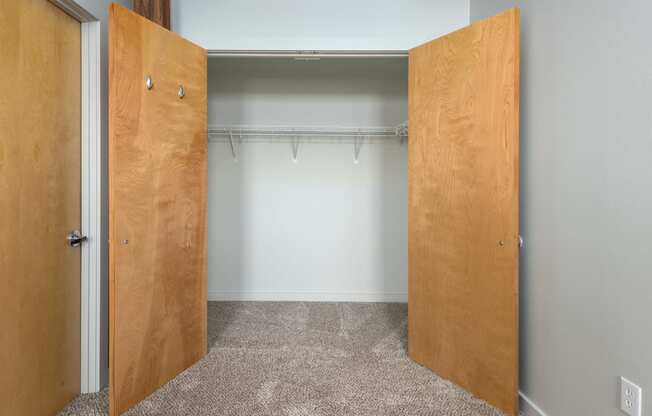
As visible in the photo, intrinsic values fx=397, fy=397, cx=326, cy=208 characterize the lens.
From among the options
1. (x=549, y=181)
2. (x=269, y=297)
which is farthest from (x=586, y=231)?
(x=269, y=297)

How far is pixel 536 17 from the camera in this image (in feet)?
6.13

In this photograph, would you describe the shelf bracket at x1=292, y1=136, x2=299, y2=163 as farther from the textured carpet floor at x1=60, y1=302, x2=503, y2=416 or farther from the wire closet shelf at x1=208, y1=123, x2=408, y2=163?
the textured carpet floor at x1=60, y1=302, x2=503, y2=416

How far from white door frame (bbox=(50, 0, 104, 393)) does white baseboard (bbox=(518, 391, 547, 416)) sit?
7.18ft

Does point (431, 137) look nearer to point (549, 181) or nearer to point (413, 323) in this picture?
point (549, 181)

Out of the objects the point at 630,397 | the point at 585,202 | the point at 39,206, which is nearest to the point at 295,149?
the point at 39,206

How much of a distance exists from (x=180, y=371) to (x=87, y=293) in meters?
0.68

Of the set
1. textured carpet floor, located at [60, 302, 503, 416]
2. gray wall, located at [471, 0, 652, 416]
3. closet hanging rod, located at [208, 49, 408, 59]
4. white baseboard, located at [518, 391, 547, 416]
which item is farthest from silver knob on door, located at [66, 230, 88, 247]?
white baseboard, located at [518, 391, 547, 416]

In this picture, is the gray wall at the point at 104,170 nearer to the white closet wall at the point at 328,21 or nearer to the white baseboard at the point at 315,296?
the white closet wall at the point at 328,21

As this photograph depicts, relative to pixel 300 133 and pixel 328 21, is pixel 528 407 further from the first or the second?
pixel 300 133

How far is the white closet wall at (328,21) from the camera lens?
2508 mm

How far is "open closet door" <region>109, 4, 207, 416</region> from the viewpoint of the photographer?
6.15 ft

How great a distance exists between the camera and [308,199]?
148 inches

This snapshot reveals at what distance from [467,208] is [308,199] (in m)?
1.91

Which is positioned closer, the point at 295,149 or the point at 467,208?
the point at 467,208
